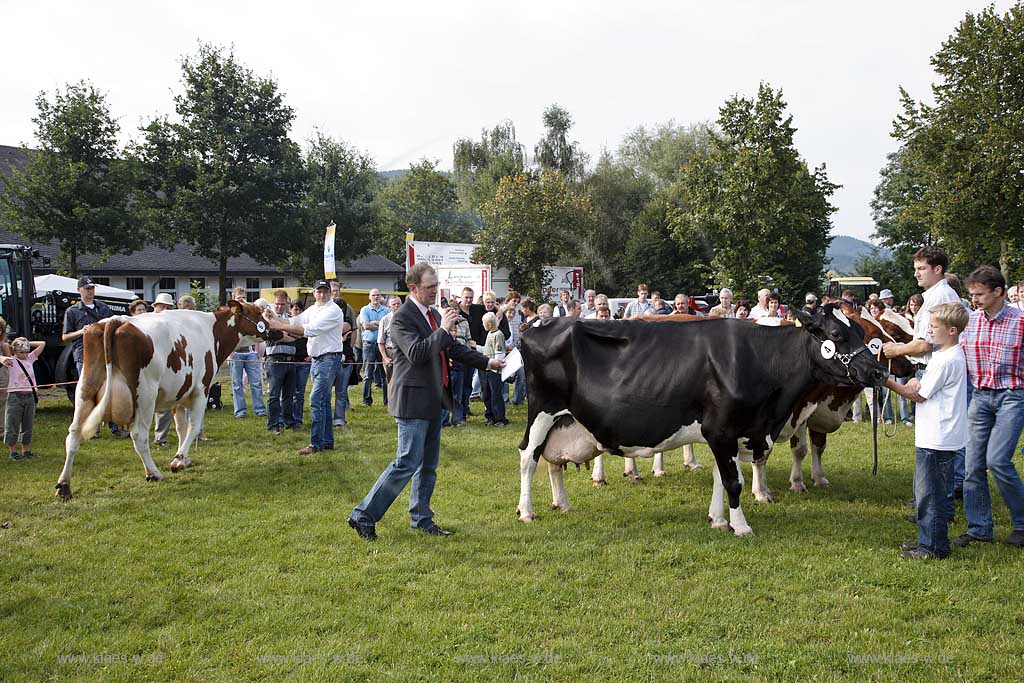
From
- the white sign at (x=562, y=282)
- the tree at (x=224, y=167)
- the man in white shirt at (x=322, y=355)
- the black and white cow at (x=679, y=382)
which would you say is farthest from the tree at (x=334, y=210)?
the black and white cow at (x=679, y=382)

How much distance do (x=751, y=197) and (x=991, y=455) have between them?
91.8 ft

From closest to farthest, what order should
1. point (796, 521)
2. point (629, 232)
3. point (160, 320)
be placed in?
1. point (796, 521)
2. point (160, 320)
3. point (629, 232)

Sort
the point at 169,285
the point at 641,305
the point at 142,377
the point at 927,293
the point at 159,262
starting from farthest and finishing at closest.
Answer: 1. the point at 169,285
2. the point at 159,262
3. the point at 641,305
4. the point at 142,377
5. the point at 927,293

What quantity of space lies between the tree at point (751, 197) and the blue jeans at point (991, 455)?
88.7 feet

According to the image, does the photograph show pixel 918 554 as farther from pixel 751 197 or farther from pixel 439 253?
pixel 751 197

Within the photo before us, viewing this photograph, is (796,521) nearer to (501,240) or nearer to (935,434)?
(935,434)

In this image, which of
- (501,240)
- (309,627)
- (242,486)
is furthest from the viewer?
(501,240)

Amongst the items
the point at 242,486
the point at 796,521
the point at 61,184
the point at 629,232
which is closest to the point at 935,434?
the point at 796,521

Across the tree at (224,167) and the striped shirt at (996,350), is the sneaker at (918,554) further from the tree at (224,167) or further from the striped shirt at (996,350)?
the tree at (224,167)

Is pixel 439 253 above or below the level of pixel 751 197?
below

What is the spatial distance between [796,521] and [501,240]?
34.2m

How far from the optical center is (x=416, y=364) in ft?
20.0

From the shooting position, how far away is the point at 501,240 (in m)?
40.1

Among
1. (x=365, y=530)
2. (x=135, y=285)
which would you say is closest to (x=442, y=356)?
(x=365, y=530)
